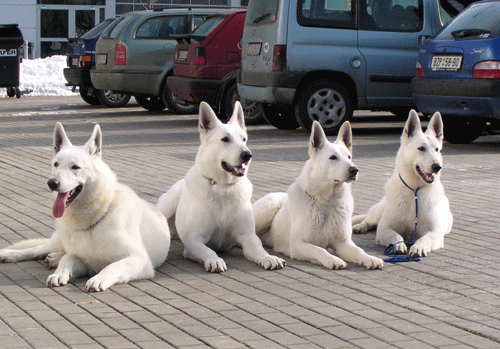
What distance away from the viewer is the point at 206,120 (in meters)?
6.43

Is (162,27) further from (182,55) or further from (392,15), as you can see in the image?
(392,15)

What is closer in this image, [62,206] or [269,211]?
[62,206]

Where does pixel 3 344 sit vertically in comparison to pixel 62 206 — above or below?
below

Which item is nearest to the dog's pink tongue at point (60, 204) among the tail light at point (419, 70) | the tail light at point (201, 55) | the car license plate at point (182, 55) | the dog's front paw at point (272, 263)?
the dog's front paw at point (272, 263)

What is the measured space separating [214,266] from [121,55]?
12.7 meters

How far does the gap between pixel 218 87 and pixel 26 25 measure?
79.9ft

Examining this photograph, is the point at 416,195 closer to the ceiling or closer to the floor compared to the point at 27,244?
closer to the ceiling

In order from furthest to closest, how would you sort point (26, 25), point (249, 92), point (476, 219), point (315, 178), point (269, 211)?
1. point (26, 25)
2. point (249, 92)
3. point (476, 219)
4. point (269, 211)
5. point (315, 178)

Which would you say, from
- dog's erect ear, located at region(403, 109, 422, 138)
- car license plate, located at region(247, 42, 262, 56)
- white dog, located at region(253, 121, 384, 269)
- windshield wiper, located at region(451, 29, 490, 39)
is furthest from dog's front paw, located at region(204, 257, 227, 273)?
car license plate, located at region(247, 42, 262, 56)

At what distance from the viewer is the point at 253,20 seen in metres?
14.6

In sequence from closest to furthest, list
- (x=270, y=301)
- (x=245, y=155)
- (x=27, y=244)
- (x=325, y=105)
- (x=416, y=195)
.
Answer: (x=270, y=301), (x=245, y=155), (x=27, y=244), (x=416, y=195), (x=325, y=105)

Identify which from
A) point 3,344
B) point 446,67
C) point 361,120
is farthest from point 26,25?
point 3,344

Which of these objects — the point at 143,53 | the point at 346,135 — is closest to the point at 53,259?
the point at 346,135

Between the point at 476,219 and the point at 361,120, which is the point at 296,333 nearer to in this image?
the point at 476,219
